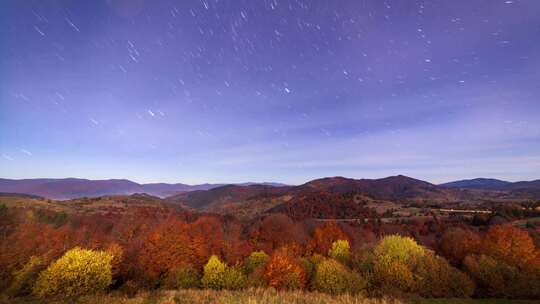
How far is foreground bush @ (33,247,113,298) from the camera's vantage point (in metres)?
37.4

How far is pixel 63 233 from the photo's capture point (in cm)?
10088

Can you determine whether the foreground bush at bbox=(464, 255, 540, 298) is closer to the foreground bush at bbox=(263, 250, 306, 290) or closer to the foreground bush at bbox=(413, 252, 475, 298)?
the foreground bush at bbox=(413, 252, 475, 298)

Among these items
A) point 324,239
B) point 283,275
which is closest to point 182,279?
point 283,275

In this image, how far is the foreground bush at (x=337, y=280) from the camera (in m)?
45.8

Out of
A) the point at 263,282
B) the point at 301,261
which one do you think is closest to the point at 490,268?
the point at 301,261

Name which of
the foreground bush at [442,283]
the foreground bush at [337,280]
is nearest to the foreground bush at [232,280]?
the foreground bush at [337,280]

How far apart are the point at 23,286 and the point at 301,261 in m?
51.1

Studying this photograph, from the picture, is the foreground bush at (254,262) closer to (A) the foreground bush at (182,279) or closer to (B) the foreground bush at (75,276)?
(A) the foreground bush at (182,279)

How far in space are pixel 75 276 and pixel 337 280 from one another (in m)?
39.0

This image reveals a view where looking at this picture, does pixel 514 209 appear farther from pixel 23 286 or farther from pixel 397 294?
pixel 23 286

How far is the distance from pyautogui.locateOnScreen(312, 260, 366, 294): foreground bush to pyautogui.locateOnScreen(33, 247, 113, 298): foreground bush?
33357mm

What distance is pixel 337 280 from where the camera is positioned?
47094mm

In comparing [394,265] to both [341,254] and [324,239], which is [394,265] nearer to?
[341,254]

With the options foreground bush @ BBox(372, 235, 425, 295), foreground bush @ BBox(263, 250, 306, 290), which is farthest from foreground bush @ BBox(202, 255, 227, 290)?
foreground bush @ BBox(372, 235, 425, 295)
